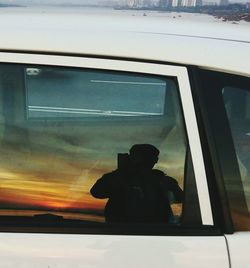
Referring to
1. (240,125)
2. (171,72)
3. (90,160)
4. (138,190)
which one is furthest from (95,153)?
(240,125)

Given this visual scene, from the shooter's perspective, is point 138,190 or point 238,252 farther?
point 138,190

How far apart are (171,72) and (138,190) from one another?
395 mm

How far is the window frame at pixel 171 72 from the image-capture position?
174cm

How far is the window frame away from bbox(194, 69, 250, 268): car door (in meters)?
0.04

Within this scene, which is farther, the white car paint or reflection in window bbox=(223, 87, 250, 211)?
reflection in window bbox=(223, 87, 250, 211)

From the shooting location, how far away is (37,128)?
1913 millimetres

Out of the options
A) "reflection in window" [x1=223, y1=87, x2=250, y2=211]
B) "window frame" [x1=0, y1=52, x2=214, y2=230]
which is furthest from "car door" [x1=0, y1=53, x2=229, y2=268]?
"reflection in window" [x1=223, y1=87, x2=250, y2=211]

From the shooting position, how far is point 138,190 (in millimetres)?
1851

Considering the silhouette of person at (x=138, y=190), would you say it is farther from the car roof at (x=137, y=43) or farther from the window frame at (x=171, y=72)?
the car roof at (x=137, y=43)

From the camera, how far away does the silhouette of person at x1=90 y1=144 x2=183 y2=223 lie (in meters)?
1.80

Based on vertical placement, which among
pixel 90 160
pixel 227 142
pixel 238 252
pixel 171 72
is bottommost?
pixel 238 252

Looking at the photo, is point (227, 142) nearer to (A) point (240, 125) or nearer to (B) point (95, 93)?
(A) point (240, 125)

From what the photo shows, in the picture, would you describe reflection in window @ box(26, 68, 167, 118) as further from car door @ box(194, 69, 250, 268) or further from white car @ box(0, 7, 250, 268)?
car door @ box(194, 69, 250, 268)

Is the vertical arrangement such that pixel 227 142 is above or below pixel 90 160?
above
